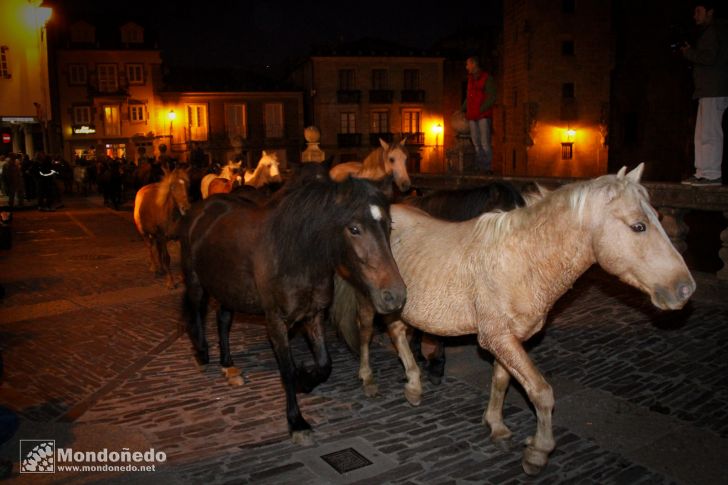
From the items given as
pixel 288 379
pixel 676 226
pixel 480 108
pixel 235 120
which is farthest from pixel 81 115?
pixel 288 379

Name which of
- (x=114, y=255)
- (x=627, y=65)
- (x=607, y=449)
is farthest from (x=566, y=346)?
(x=627, y=65)

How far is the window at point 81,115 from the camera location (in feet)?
160

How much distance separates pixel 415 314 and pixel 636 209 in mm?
1843

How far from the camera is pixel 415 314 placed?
4.53m

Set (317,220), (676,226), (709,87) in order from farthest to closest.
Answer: (676,226) → (709,87) → (317,220)

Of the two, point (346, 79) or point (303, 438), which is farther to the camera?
point (346, 79)

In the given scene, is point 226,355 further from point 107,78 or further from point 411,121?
point 107,78

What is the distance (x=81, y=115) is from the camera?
4900 centimetres

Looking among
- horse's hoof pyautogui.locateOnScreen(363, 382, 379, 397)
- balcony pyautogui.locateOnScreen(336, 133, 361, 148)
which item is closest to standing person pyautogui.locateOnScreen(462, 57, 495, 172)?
horse's hoof pyautogui.locateOnScreen(363, 382, 379, 397)

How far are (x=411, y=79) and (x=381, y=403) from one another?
44700mm

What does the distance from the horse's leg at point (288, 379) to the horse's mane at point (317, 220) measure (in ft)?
1.51

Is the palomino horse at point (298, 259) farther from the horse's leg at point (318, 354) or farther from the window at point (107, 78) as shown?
the window at point (107, 78)

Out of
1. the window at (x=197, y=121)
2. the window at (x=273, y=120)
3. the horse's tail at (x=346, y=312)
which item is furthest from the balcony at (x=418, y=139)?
the horse's tail at (x=346, y=312)

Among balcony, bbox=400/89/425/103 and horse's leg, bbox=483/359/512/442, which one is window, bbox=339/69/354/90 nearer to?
balcony, bbox=400/89/425/103
